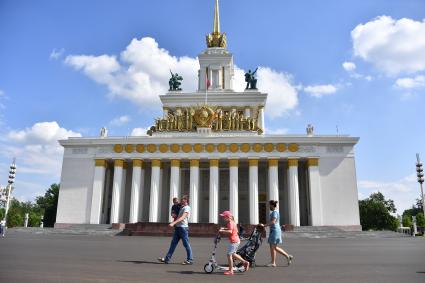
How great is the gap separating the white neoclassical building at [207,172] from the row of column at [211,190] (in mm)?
97

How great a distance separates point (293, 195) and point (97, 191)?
1965 cm

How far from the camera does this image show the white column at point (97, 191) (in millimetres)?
35188

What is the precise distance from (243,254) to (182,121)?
3105 centimetres

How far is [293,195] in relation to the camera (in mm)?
34469

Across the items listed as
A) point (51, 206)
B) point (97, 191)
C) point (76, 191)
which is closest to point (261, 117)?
point (97, 191)

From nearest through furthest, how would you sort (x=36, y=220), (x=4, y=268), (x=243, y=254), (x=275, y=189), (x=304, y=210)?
(x=4, y=268)
(x=243, y=254)
(x=275, y=189)
(x=304, y=210)
(x=36, y=220)

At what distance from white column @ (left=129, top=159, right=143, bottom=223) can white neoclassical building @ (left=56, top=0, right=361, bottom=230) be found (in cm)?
10

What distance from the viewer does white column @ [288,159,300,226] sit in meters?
33.8

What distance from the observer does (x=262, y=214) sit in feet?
128

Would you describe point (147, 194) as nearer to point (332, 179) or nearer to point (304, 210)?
point (304, 210)

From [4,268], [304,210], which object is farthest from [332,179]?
[4,268]

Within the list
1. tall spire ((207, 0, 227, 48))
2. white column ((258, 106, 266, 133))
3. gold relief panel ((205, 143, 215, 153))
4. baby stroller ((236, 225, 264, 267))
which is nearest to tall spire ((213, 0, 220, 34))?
tall spire ((207, 0, 227, 48))

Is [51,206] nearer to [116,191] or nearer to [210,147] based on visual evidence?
[116,191]

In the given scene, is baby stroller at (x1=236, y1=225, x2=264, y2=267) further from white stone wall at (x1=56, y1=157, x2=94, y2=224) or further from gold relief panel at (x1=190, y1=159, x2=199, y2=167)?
white stone wall at (x1=56, y1=157, x2=94, y2=224)
